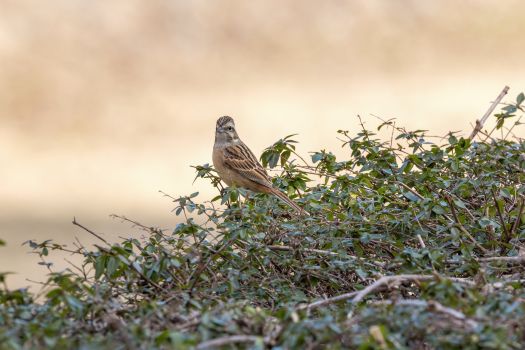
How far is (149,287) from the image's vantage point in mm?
4480

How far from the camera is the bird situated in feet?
27.3

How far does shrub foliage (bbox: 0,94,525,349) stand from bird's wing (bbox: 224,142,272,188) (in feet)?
6.23

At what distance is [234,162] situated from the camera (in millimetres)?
8609

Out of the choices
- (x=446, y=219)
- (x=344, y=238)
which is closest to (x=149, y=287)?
(x=344, y=238)

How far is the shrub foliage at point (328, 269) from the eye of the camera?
10.6 feet

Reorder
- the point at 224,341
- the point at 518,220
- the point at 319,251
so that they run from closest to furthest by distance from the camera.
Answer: the point at 224,341 → the point at 319,251 → the point at 518,220

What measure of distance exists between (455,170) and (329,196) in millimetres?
824

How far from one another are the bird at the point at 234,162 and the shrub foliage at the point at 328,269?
195 cm

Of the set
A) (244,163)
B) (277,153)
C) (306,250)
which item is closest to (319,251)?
(306,250)

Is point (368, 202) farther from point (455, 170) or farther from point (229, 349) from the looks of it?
point (229, 349)

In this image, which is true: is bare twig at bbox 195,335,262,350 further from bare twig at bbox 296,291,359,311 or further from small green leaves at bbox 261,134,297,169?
small green leaves at bbox 261,134,297,169

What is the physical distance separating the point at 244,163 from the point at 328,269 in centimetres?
386

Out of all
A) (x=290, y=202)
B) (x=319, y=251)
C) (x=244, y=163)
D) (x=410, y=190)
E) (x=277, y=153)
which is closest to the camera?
(x=319, y=251)

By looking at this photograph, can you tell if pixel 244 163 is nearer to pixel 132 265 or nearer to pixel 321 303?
pixel 132 265
